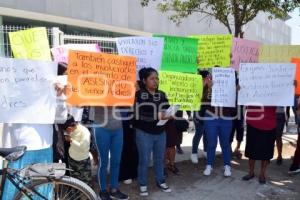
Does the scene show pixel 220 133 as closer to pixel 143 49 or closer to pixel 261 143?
pixel 261 143

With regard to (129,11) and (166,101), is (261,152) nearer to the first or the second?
(166,101)

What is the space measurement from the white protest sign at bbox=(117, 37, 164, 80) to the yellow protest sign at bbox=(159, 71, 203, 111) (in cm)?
23

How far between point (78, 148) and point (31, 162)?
20.6 inches

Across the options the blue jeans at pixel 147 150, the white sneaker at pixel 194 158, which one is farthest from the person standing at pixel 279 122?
the blue jeans at pixel 147 150

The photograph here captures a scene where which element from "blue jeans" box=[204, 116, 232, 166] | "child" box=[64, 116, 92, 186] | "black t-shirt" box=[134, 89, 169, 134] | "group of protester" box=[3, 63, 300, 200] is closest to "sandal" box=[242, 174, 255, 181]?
"group of protester" box=[3, 63, 300, 200]

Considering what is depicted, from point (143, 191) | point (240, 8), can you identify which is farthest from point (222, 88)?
point (240, 8)

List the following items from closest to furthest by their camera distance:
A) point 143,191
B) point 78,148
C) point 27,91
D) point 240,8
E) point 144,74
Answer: point 27,91, point 78,148, point 144,74, point 143,191, point 240,8

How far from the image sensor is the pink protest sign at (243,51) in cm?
618

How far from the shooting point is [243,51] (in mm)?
6285

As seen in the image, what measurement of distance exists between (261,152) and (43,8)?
13.0m

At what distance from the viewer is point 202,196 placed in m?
5.33

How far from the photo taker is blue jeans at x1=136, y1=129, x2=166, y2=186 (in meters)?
5.15

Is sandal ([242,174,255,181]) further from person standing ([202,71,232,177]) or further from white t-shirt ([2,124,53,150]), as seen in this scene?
white t-shirt ([2,124,53,150])

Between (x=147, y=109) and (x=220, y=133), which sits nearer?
(x=147, y=109)
